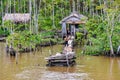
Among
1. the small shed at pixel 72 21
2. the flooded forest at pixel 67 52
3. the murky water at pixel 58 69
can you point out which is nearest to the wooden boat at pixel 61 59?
the flooded forest at pixel 67 52

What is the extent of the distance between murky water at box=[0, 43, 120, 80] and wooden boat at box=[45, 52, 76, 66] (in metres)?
0.45

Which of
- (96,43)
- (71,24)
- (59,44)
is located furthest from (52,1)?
(96,43)

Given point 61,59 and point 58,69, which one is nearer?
point 58,69

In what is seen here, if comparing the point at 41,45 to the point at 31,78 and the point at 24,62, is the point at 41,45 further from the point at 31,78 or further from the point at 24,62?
the point at 31,78

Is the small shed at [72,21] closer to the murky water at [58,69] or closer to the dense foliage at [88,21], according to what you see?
the dense foliage at [88,21]

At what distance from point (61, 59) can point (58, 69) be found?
2.42 feet

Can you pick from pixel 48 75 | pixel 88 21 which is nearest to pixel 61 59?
pixel 48 75

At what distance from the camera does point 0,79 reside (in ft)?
56.2

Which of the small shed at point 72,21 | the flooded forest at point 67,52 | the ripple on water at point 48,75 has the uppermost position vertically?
the small shed at point 72,21

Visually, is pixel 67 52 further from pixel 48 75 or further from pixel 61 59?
pixel 48 75

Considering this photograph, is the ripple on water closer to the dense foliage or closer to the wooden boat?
the wooden boat

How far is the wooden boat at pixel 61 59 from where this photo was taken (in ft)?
66.3

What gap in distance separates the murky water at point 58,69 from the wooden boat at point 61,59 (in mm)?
450

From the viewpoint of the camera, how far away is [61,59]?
20.4m
